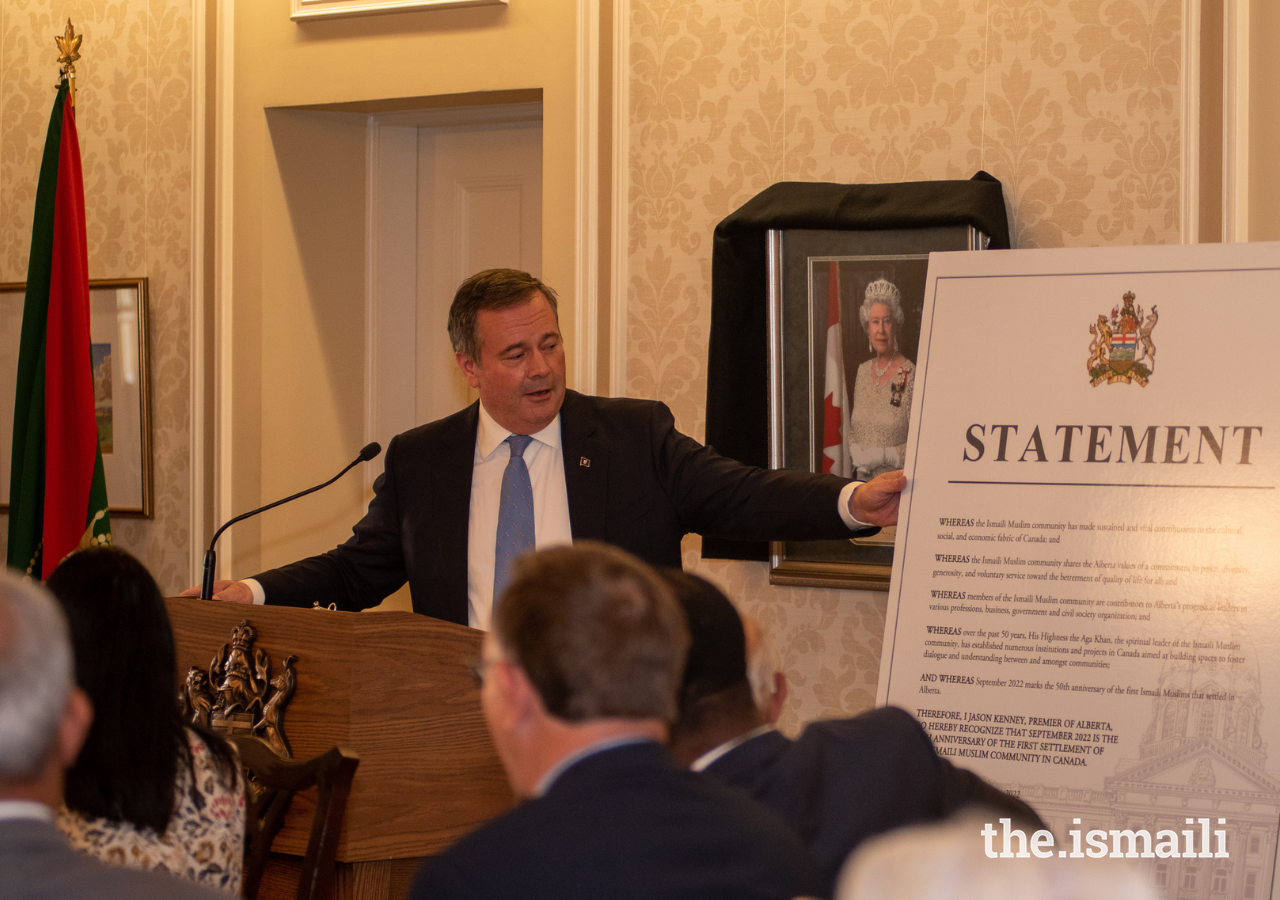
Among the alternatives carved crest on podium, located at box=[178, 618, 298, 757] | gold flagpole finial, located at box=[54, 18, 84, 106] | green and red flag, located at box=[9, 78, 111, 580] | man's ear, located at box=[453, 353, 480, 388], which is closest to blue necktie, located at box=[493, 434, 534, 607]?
man's ear, located at box=[453, 353, 480, 388]

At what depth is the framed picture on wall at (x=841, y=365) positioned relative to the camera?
3729 mm

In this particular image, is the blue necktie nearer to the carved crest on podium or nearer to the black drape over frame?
the carved crest on podium

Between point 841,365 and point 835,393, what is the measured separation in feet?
0.29

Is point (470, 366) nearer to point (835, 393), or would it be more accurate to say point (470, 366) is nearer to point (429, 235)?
Result: point (835, 393)

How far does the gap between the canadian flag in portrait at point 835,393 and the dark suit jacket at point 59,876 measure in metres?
2.89

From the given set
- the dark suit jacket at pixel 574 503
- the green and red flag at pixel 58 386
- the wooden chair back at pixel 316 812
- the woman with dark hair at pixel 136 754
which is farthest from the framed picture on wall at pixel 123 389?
the woman with dark hair at pixel 136 754

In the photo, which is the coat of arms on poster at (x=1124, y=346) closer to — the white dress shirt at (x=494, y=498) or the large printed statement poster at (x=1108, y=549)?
the large printed statement poster at (x=1108, y=549)

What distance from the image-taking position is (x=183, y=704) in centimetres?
241

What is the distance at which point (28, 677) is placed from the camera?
3.76 feet

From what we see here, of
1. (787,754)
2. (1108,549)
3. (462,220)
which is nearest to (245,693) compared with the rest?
(787,754)

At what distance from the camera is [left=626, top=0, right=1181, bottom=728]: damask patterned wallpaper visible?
357 centimetres

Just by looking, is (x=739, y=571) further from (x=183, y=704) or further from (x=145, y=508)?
(x=145, y=508)

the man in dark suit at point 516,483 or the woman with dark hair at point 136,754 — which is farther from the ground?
the man in dark suit at point 516,483

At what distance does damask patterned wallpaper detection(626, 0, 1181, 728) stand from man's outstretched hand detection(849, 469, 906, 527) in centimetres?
126
